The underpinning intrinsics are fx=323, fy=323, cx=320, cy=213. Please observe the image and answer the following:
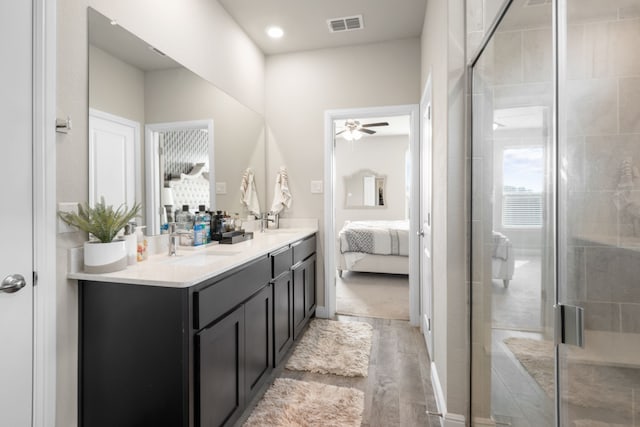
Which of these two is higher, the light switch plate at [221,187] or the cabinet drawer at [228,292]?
the light switch plate at [221,187]

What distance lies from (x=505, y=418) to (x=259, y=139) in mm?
3024

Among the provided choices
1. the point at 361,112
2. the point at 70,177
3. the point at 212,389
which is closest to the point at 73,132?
the point at 70,177

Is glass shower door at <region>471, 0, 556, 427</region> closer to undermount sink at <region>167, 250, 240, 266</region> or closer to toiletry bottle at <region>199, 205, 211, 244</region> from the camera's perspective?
undermount sink at <region>167, 250, 240, 266</region>

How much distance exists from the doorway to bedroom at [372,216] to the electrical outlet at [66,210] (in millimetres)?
2277

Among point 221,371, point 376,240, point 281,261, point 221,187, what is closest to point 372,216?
point 376,240

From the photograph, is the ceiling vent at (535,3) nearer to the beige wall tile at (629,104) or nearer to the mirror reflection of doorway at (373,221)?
the beige wall tile at (629,104)

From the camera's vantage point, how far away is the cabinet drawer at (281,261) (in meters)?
2.21

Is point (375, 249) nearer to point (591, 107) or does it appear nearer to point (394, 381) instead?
point (394, 381)

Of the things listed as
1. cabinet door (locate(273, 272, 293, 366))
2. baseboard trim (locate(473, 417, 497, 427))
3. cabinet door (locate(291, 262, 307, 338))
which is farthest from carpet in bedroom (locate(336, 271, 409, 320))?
baseboard trim (locate(473, 417, 497, 427))

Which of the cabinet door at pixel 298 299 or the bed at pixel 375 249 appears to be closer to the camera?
the cabinet door at pixel 298 299

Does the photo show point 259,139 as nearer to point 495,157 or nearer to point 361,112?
point 361,112

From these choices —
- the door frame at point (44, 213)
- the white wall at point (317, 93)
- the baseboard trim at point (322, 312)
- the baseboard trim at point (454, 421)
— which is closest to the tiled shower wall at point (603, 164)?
the baseboard trim at point (454, 421)

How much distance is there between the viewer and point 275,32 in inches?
123

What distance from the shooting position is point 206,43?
2506 mm
